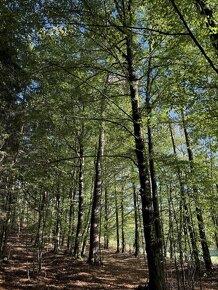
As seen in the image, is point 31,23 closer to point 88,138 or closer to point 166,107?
point 166,107

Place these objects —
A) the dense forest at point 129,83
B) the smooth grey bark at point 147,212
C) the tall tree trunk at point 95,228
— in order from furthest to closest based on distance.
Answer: the tall tree trunk at point 95,228 < the smooth grey bark at point 147,212 < the dense forest at point 129,83

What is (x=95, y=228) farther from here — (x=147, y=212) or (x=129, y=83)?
(x=129, y=83)

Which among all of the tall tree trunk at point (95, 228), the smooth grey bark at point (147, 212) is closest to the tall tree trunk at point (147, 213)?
the smooth grey bark at point (147, 212)

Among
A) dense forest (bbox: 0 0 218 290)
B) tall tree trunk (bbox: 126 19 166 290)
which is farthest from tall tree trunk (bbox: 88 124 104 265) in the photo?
tall tree trunk (bbox: 126 19 166 290)

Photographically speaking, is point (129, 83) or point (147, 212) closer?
point (147, 212)

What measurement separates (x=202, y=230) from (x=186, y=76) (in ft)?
29.6

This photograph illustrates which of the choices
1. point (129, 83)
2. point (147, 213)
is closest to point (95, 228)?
point (147, 213)

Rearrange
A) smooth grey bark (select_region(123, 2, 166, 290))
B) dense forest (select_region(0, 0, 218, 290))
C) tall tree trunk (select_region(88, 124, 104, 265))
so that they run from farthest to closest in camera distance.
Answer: tall tree trunk (select_region(88, 124, 104, 265)) < smooth grey bark (select_region(123, 2, 166, 290)) < dense forest (select_region(0, 0, 218, 290))

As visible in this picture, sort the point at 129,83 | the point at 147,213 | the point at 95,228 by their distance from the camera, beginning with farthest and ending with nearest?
the point at 95,228 → the point at 129,83 → the point at 147,213

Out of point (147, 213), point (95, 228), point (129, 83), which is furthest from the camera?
point (95, 228)

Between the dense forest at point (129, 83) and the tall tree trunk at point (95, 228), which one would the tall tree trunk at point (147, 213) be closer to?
the dense forest at point (129, 83)

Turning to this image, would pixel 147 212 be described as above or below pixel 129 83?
below

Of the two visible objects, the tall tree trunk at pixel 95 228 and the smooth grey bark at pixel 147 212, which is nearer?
the smooth grey bark at pixel 147 212

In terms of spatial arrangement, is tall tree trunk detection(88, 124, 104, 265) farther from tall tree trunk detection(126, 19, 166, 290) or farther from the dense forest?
tall tree trunk detection(126, 19, 166, 290)
